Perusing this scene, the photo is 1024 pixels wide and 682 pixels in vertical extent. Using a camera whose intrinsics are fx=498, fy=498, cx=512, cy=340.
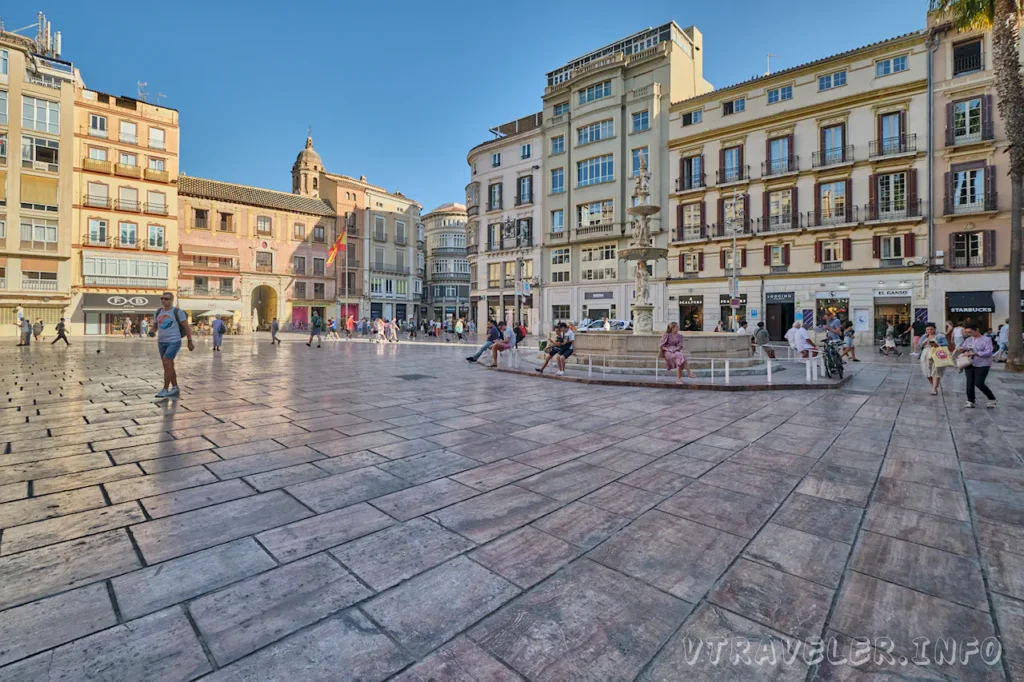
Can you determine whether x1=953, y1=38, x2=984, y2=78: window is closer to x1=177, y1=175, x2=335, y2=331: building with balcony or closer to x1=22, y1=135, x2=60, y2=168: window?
x1=177, y1=175, x2=335, y2=331: building with balcony

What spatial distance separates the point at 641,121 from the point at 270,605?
42.2m

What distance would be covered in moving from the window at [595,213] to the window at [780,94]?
1262 cm

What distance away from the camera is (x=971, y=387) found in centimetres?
861

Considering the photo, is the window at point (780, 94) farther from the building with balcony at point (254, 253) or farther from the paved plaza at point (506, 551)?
the building with balcony at point (254, 253)

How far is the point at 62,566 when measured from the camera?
296 cm

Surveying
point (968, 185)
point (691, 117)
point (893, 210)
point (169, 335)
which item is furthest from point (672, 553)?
point (691, 117)

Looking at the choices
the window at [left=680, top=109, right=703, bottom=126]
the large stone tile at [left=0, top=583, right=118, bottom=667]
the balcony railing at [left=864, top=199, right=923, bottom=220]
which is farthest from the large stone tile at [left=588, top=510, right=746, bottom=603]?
the window at [left=680, top=109, right=703, bottom=126]

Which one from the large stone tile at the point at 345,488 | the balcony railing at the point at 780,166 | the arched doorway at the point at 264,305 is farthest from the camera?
the arched doorway at the point at 264,305

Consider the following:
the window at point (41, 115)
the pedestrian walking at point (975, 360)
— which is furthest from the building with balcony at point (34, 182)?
the pedestrian walking at point (975, 360)

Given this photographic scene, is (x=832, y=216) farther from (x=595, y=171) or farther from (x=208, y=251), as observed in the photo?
(x=208, y=251)

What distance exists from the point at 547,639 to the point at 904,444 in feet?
19.6

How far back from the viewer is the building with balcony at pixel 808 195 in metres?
29.1

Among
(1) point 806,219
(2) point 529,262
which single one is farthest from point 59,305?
(1) point 806,219

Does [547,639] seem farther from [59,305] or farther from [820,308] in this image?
[59,305]
